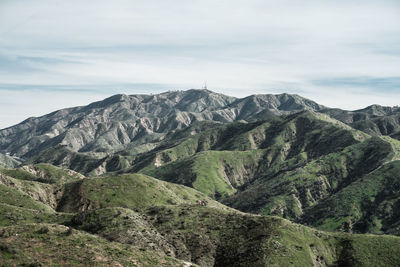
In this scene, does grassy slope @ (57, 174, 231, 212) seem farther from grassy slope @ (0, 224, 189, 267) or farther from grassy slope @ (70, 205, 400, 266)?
grassy slope @ (0, 224, 189, 267)

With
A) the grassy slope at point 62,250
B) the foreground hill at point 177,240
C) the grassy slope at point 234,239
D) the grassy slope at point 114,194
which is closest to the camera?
the grassy slope at point 62,250

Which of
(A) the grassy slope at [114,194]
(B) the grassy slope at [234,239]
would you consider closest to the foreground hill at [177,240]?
(B) the grassy slope at [234,239]

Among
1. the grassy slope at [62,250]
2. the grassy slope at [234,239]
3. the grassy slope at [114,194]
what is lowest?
the grassy slope at [114,194]

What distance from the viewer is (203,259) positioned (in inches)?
3964

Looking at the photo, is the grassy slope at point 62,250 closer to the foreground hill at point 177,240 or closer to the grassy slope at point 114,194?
the foreground hill at point 177,240

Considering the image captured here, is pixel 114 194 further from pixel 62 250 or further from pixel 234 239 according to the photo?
pixel 62 250

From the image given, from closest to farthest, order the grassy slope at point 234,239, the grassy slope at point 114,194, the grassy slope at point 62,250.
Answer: the grassy slope at point 62,250
the grassy slope at point 234,239
the grassy slope at point 114,194

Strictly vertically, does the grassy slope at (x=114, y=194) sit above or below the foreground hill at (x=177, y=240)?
below

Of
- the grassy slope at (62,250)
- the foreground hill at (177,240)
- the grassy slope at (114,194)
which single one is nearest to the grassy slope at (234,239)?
the foreground hill at (177,240)

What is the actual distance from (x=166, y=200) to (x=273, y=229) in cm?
8172

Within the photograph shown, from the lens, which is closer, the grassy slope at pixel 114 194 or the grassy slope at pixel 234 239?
the grassy slope at pixel 234 239

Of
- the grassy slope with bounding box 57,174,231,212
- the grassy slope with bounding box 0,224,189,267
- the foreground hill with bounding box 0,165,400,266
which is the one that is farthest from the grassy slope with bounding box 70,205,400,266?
the grassy slope with bounding box 57,174,231,212

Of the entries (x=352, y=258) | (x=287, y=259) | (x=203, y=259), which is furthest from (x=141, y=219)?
(x=352, y=258)

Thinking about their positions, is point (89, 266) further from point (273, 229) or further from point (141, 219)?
point (273, 229)
